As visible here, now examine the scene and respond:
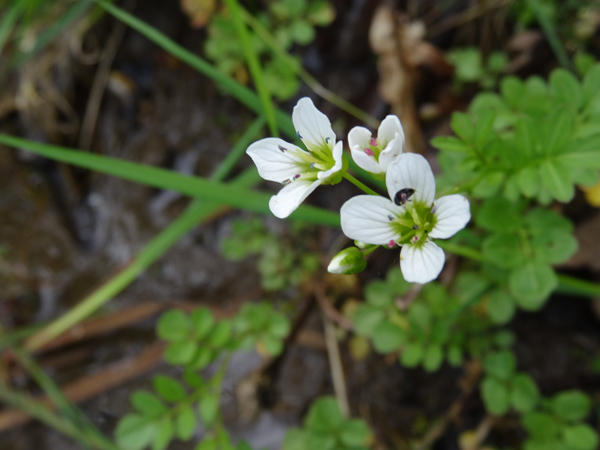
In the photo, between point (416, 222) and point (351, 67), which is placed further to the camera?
point (351, 67)

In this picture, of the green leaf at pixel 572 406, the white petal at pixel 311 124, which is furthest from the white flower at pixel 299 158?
the green leaf at pixel 572 406

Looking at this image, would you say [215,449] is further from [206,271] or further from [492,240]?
[492,240]

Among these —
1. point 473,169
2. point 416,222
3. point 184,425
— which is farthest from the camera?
point 184,425

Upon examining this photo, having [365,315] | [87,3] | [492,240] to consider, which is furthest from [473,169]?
[87,3]

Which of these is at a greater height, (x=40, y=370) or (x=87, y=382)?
(x=40, y=370)

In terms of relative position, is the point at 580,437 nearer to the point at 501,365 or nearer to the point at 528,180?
the point at 501,365

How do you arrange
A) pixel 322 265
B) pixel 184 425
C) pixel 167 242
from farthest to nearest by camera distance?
pixel 322 265 → pixel 167 242 → pixel 184 425

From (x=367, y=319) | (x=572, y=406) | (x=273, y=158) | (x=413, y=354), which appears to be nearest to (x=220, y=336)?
(x=367, y=319)
